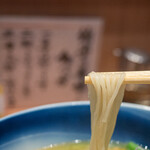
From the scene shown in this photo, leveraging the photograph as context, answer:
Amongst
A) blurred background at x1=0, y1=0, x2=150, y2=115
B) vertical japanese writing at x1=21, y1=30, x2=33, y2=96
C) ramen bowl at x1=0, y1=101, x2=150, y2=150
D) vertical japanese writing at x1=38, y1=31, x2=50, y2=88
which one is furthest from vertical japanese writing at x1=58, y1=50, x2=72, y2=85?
ramen bowl at x1=0, y1=101, x2=150, y2=150

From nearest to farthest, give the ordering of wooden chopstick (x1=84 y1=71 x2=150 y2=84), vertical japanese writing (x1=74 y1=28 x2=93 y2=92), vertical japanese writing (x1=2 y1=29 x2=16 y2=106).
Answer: wooden chopstick (x1=84 y1=71 x2=150 y2=84) → vertical japanese writing (x1=2 y1=29 x2=16 y2=106) → vertical japanese writing (x1=74 y1=28 x2=93 y2=92)

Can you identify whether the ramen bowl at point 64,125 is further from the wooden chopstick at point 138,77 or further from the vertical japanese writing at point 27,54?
the vertical japanese writing at point 27,54

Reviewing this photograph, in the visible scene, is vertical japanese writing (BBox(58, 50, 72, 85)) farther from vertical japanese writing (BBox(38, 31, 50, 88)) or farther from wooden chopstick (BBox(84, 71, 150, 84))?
wooden chopstick (BBox(84, 71, 150, 84))

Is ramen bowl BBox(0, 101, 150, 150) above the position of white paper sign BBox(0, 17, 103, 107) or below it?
above

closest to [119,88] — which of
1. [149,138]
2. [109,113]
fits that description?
[109,113]

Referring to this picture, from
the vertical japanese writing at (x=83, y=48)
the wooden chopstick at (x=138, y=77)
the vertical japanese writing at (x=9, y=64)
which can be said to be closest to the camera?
the wooden chopstick at (x=138, y=77)

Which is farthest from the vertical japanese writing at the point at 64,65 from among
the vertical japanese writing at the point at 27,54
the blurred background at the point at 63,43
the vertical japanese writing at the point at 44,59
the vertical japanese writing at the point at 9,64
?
the vertical japanese writing at the point at 9,64

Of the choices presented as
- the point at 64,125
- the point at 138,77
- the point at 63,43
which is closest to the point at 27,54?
the point at 63,43

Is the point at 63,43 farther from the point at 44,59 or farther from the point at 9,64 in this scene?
the point at 9,64
